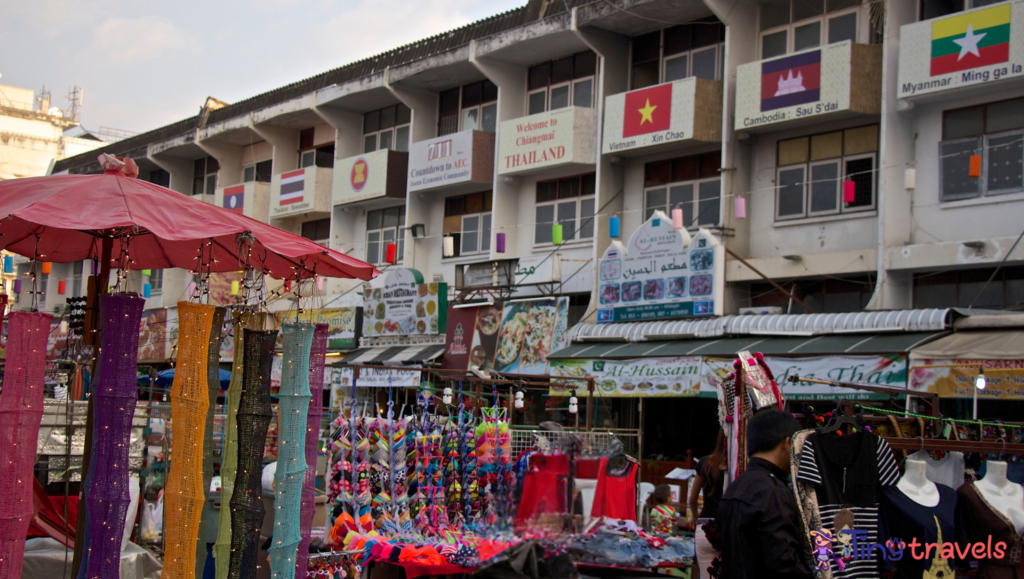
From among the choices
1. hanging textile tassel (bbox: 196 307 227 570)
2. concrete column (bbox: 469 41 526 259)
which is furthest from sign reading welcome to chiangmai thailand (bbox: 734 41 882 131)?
hanging textile tassel (bbox: 196 307 227 570)

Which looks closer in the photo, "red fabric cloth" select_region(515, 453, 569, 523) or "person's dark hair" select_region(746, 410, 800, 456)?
"red fabric cloth" select_region(515, 453, 569, 523)

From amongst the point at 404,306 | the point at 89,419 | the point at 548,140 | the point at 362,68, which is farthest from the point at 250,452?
the point at 362,68

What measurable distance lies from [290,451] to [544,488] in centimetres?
310

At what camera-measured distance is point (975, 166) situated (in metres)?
12.7

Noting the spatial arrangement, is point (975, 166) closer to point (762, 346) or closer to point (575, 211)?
point (762, 346)

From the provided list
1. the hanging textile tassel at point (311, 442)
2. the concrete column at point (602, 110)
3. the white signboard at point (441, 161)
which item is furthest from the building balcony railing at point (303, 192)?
the hanging textile tassel at point (311, 442)

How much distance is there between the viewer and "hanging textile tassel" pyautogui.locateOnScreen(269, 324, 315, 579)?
5.89m

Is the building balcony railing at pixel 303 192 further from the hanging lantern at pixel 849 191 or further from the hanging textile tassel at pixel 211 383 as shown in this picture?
the hanging textile tassel at pixel 211 383

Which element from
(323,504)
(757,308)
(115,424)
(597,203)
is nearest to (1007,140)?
(757,308)

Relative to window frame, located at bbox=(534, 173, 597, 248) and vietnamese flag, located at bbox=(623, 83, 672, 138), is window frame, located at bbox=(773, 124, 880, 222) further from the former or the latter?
window frame, located at bbox=(534, 173, 597, 248)

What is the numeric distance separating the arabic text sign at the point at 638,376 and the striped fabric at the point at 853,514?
7.89 m

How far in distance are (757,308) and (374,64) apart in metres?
12.9

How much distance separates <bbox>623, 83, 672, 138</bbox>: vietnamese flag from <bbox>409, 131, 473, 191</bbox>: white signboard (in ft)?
14.2

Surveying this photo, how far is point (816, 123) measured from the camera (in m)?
15.0
